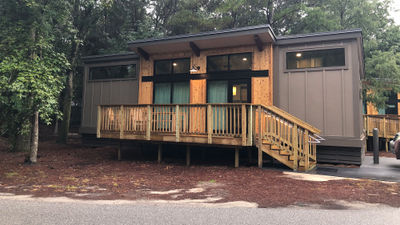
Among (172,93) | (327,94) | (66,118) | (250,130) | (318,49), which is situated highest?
(318,49)

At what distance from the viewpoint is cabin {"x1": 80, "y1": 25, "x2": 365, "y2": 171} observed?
23.8 feet

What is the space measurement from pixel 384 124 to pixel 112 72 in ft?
46.9

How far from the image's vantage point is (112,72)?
12.1 m

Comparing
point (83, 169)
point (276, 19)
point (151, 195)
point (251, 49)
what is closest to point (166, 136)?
point (83, 169)

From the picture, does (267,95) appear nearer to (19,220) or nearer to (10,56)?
(19,220)

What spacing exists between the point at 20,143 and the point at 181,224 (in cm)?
1126

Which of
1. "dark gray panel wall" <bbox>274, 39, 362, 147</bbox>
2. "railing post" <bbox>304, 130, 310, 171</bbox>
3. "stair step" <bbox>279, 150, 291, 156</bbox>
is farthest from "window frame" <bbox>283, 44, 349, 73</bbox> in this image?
"stair step" <bbox>279, 150, 291, 156</bbox>

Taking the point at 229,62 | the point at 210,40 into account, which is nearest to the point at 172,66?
the point at 210,40

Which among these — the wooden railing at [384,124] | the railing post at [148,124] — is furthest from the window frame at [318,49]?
the wooden railing at [384,124]

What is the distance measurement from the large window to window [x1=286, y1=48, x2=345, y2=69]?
687 cm

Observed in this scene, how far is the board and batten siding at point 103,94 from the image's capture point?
450 inches

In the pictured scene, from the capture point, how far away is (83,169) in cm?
780

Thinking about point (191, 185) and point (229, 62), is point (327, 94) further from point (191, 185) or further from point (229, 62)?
point (191, 185)

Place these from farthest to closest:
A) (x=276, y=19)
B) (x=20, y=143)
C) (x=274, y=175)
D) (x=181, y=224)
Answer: (x=276, y=19), (x=20, y=143), (x=274, y=175), (x=181, y=224)
